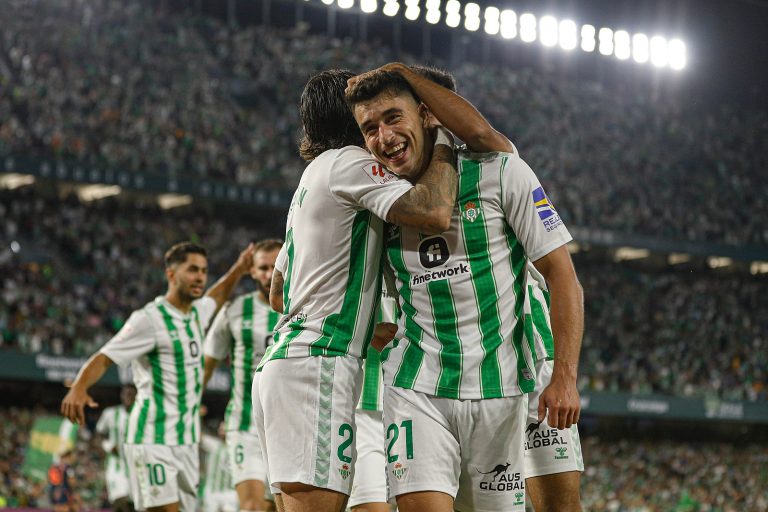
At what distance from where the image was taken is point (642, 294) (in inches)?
1236

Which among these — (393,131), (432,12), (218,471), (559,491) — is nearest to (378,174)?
(393,131)

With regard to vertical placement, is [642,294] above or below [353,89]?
below

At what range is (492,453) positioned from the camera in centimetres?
368

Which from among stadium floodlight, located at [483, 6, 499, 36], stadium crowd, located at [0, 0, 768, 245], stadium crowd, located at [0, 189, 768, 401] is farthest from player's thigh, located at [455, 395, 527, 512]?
stadium floodlight, located at [483, 6, 499, 36]

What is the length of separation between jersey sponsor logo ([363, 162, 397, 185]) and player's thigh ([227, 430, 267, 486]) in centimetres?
445

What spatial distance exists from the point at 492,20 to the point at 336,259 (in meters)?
29.3

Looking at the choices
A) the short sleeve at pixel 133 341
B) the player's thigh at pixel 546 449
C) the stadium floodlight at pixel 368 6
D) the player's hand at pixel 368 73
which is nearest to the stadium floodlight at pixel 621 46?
the stadium floodlight at pixel 368 6

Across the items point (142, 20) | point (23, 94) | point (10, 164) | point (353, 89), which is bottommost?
point (353, 89)

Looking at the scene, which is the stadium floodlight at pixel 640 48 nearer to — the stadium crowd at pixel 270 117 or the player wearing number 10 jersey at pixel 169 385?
the stadium crowd at pixel 270 117

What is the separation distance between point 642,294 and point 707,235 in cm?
293

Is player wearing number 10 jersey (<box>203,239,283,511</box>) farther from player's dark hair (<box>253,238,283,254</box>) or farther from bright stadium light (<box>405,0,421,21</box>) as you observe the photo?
bright stadium light (<box>405,0,421,21</box>)

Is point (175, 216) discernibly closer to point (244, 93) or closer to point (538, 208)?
point (244, 93)

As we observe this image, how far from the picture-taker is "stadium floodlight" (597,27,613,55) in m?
32.8

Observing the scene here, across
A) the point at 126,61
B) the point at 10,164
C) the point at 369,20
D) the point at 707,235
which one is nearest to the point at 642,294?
the point at 707,235
